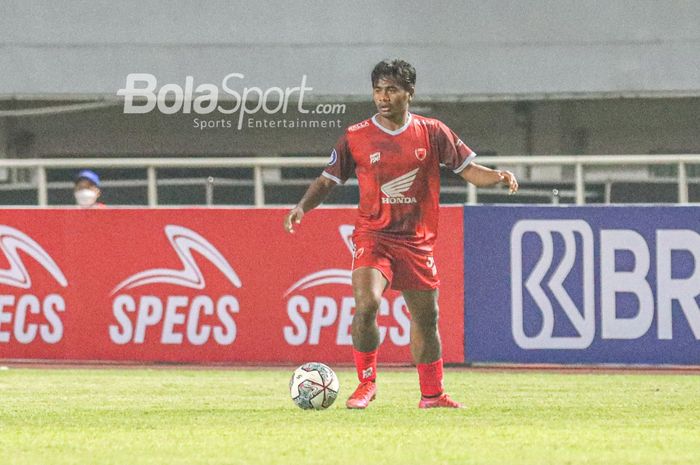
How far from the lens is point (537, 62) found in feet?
67.3

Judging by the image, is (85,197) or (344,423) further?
(85,197)

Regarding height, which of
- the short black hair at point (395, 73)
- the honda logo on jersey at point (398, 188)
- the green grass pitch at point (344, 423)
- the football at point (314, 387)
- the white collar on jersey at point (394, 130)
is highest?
the short black hair at point (395, 73)

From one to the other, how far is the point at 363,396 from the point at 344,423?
3.18ft

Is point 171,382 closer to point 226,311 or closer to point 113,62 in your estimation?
point 226,311

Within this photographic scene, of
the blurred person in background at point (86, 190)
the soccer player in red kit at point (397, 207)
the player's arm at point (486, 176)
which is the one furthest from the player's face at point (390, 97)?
the blurred person in background at point (86, 190)

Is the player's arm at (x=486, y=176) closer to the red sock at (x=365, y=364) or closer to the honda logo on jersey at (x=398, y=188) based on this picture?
the honda logo on jersey at (x=398, y=188)

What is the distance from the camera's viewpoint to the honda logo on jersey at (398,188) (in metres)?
9.77

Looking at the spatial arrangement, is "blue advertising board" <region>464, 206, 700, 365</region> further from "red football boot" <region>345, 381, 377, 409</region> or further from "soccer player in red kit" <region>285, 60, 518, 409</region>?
A: "red football boot" <region>345, 381, 377, 409</region>

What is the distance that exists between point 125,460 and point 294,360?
24.1 feet

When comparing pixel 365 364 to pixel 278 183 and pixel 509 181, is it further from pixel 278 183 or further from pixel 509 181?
pixel 278 183

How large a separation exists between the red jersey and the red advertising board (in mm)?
4690

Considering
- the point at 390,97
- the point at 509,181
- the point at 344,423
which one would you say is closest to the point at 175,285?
the point at 390,97

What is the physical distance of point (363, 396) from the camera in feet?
32.3

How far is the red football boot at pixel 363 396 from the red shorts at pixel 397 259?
64 cm
